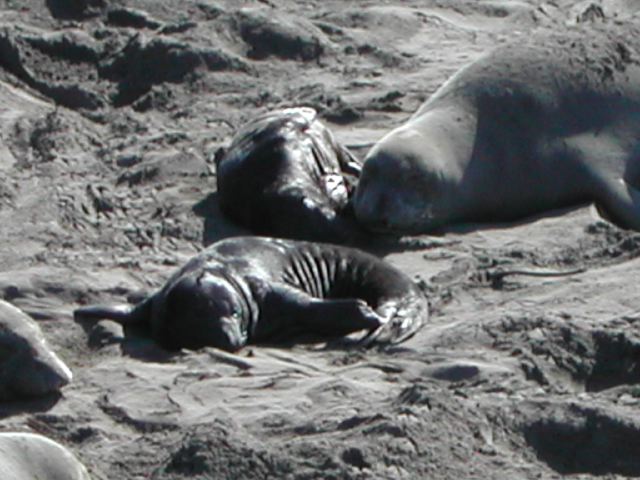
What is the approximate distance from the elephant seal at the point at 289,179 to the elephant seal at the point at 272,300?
21.4 inches

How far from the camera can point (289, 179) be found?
6945mm

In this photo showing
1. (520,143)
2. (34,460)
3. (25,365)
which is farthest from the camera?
(520,143)

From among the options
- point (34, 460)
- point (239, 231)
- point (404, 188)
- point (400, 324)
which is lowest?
point (239, 231)

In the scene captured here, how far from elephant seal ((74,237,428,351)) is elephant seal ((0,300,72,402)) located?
0.55 m

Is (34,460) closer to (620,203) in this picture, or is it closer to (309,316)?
(309,316)

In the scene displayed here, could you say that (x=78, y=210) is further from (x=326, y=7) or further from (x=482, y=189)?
(x=326, y=7)

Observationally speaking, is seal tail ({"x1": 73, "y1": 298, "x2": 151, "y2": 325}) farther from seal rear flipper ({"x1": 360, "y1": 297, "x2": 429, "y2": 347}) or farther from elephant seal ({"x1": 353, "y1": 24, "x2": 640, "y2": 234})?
elephant seal ({"x1": 353, "y1": 24, "x2": 640, "y2": 234})

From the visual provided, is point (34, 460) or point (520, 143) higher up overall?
point (34, 460)

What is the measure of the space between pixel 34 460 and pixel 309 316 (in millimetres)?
1724

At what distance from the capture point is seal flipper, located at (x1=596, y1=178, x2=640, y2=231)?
22.8 feet

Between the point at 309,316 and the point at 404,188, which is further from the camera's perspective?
the point at 404,188

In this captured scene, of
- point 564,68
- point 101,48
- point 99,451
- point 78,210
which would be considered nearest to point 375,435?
point 99,451

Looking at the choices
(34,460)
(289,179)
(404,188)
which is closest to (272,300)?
(289,179)

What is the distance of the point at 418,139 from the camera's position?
23.7 feet
